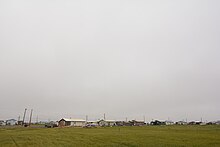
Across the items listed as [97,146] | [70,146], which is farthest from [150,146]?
[70,146]

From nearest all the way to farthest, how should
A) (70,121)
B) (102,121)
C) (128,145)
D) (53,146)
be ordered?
(53,146)
(128,145)
(70,121)
(102,121)

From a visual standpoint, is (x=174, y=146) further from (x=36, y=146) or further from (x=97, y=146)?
(x=36, y=146)

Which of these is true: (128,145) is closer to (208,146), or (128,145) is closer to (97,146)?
(97,146)

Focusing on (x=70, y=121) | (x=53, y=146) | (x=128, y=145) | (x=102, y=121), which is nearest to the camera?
(x=53, y=146)

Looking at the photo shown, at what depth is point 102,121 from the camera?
14475 cm

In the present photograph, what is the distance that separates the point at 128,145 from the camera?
2759 cm

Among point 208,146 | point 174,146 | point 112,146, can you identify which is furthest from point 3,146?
point 208,146

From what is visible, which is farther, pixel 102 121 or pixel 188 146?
pixel 102 121

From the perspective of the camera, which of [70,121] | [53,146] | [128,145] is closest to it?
[53,146]

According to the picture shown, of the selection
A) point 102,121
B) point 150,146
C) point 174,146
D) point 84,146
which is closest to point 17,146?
point 84,146

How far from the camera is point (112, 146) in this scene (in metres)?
26.5

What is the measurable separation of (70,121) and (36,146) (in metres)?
98.0

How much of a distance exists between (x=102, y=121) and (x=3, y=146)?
393ft

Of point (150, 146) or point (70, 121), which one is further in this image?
point (70, 121)
